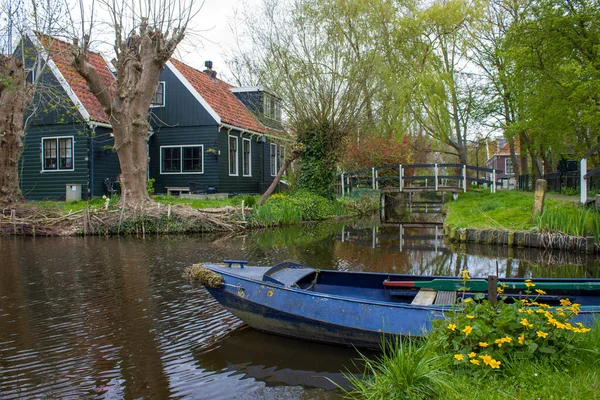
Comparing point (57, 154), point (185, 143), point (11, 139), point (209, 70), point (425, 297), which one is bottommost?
point (425, 297)

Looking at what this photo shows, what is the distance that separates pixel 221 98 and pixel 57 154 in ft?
27.1

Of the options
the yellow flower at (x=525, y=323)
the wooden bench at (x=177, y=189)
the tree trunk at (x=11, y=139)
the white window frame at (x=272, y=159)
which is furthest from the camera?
the white window frame at (x=272, y=159)

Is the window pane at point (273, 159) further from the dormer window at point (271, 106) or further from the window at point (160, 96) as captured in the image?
the window at point (160, 96)

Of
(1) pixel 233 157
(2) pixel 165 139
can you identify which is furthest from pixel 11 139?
(1) pixel 233 157

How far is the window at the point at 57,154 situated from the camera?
21.7 m

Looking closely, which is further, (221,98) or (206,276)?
(221,98)

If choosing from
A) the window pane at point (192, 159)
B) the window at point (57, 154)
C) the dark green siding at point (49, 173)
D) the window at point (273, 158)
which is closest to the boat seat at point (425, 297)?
the dark green siding at point (49, 173)

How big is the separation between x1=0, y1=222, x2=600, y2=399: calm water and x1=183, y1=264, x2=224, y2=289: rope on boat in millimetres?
632

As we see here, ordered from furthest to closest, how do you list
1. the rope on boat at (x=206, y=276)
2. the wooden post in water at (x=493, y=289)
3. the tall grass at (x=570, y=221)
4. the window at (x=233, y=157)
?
the window at (x=233, y=157) → the tall grass at (x=570, y=221) → the rope on boat at (x=206, y=276) → the wooden post in water at (x=493, y=289)

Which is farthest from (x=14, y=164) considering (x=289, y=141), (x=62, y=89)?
(x=289, y=141)

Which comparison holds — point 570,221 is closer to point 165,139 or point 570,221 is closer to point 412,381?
point 412,381

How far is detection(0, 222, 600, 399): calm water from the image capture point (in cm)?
476

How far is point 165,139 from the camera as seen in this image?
78.8ft

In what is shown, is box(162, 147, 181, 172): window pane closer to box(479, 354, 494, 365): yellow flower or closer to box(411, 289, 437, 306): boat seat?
box(411, 289, 437, 306): boat seat
